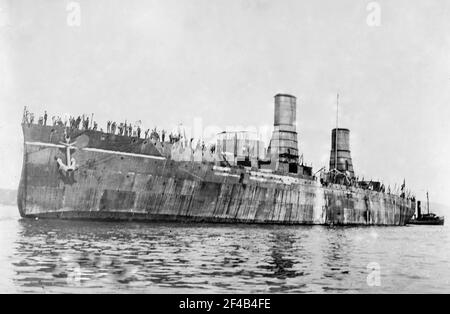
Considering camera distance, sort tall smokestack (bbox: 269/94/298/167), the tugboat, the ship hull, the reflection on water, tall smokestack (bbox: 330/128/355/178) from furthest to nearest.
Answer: the tugboat, tall smokestack (bbox: 330/128/355/178), tall smokestack (bbox: 269/94/298/167), the ship hull, the reflection on water

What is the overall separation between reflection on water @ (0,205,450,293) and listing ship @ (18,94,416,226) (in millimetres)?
5472

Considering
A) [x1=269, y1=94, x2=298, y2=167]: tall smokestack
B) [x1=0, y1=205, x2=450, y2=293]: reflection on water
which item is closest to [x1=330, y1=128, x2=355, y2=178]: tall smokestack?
[x1=269, y1=94, x2=298, y2=167]: tall smokestack

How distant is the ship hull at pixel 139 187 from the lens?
2602cm

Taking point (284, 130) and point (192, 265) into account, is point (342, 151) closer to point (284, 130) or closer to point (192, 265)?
point (284, 130)

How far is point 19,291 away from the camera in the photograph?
9648 millimetres

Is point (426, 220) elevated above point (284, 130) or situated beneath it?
situated beneath

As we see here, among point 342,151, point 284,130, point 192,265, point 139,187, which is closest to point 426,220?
point 342,151

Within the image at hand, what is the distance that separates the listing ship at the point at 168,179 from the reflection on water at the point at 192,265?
5.47 metres

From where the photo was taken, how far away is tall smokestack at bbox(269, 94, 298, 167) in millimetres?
42844

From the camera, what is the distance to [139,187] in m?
28.3

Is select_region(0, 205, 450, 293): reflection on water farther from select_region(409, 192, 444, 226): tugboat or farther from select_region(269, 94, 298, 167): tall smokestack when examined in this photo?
select_region(409, 192, 444, 226): tugboat

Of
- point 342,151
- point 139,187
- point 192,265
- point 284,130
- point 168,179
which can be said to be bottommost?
Result: point 192,265

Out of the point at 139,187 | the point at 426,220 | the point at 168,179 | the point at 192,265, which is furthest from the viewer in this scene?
the point at 426,220

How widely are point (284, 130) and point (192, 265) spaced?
3038 centimetres
